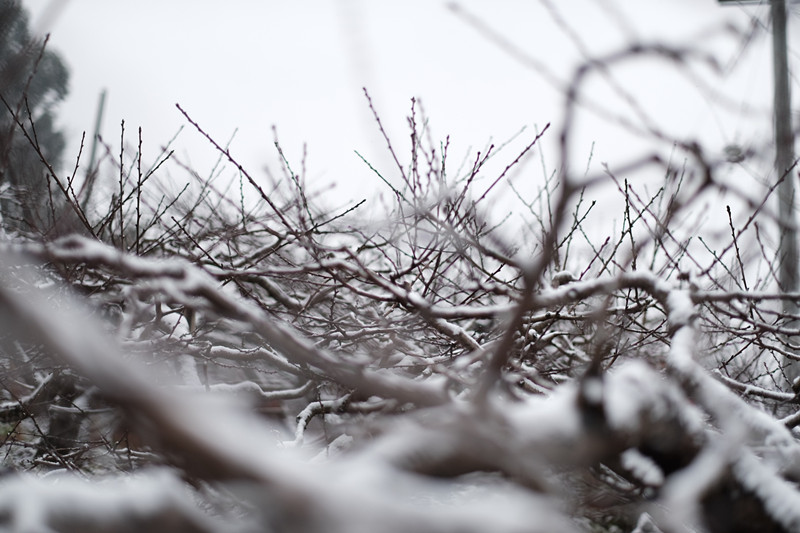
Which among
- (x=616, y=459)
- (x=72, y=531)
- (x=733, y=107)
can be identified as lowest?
(x=72, y=531)

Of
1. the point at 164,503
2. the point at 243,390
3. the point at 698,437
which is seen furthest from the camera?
the point at 243,390

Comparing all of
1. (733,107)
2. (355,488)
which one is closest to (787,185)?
(733,107)

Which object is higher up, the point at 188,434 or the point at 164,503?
the point at 188,434

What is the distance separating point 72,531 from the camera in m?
0.81

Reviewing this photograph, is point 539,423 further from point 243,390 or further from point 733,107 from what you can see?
point 243,390

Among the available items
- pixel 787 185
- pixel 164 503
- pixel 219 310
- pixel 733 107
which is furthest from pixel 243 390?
pixel 787 185

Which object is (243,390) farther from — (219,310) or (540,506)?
(540,506)

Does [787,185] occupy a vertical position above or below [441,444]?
above

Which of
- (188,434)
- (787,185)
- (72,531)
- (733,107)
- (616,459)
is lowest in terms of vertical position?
(72,531)

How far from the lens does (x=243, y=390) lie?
13.8 feet

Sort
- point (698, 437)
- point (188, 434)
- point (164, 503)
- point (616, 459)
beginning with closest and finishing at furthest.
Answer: point (188, 434), point (164, 503), point (698, 437), point (616, 459)

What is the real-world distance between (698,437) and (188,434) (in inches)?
41.5

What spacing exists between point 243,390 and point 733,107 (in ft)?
13.2

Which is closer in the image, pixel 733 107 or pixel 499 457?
pixel 499 457
